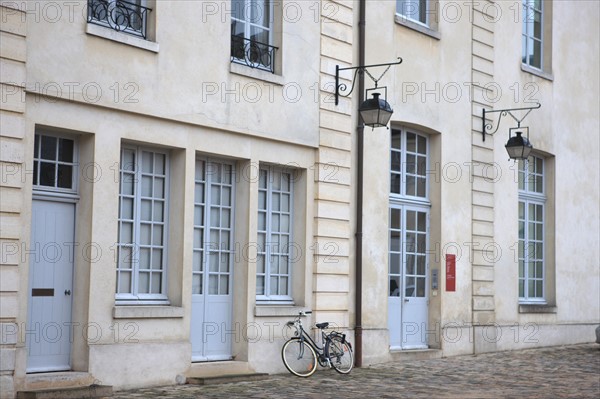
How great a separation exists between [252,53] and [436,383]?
5018mm

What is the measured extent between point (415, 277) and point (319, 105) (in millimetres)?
3840

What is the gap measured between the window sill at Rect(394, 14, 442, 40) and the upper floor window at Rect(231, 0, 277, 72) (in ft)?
9.30

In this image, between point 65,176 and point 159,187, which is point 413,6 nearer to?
point 159,187

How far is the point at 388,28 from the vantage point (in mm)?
15664

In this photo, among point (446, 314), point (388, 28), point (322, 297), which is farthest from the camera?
point (446, 314)

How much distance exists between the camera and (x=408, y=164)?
1656 cm

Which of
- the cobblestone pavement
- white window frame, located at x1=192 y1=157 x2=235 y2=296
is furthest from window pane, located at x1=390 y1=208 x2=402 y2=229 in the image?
white window frame, located at x1=192 y1=157 x2=235 y2=296

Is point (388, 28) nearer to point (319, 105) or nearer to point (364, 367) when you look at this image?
point (319, 105)

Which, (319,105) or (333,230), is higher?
(319,105)

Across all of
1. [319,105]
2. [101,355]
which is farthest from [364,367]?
[101,355]

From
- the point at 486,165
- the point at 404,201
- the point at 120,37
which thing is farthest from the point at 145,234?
the point at 486,165

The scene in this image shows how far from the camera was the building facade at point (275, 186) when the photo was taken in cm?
1090

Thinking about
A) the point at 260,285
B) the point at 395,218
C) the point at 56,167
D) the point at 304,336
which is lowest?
the point at 304,336

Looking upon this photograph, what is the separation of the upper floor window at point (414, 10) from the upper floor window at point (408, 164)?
1948mm
